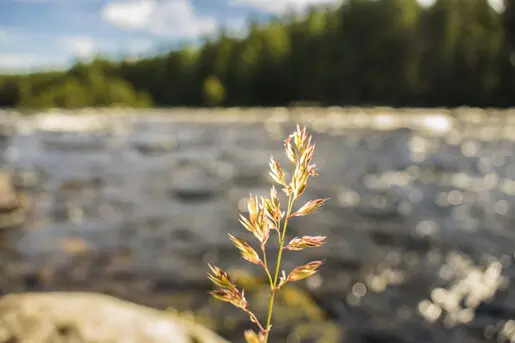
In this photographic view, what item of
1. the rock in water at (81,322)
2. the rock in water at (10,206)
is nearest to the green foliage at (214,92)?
the rock in water at (10,206)

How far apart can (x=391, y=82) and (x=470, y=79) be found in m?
11.0

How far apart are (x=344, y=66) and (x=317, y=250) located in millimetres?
77417

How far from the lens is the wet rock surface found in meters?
8.16

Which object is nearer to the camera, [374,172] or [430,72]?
[374,172]

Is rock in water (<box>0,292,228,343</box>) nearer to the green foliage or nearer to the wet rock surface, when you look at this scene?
the wet rock surface

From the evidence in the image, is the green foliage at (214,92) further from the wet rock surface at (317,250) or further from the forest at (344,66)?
the wet rock surface at (317,250)

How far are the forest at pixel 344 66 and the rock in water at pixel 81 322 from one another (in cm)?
7032

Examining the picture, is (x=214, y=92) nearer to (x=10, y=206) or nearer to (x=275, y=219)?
(x=10, y=206)

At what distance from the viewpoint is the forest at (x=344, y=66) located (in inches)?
2928

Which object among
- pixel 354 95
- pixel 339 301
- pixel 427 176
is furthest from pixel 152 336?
pixel 354 95

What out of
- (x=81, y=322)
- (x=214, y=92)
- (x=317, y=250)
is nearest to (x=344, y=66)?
(x=214, y=92)

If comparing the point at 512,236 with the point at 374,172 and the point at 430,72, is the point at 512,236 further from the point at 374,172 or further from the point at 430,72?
the point at 430,72

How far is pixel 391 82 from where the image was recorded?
7950 centimetres

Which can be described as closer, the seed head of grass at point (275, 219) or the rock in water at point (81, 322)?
the seed head of grass at point (275, 219)
